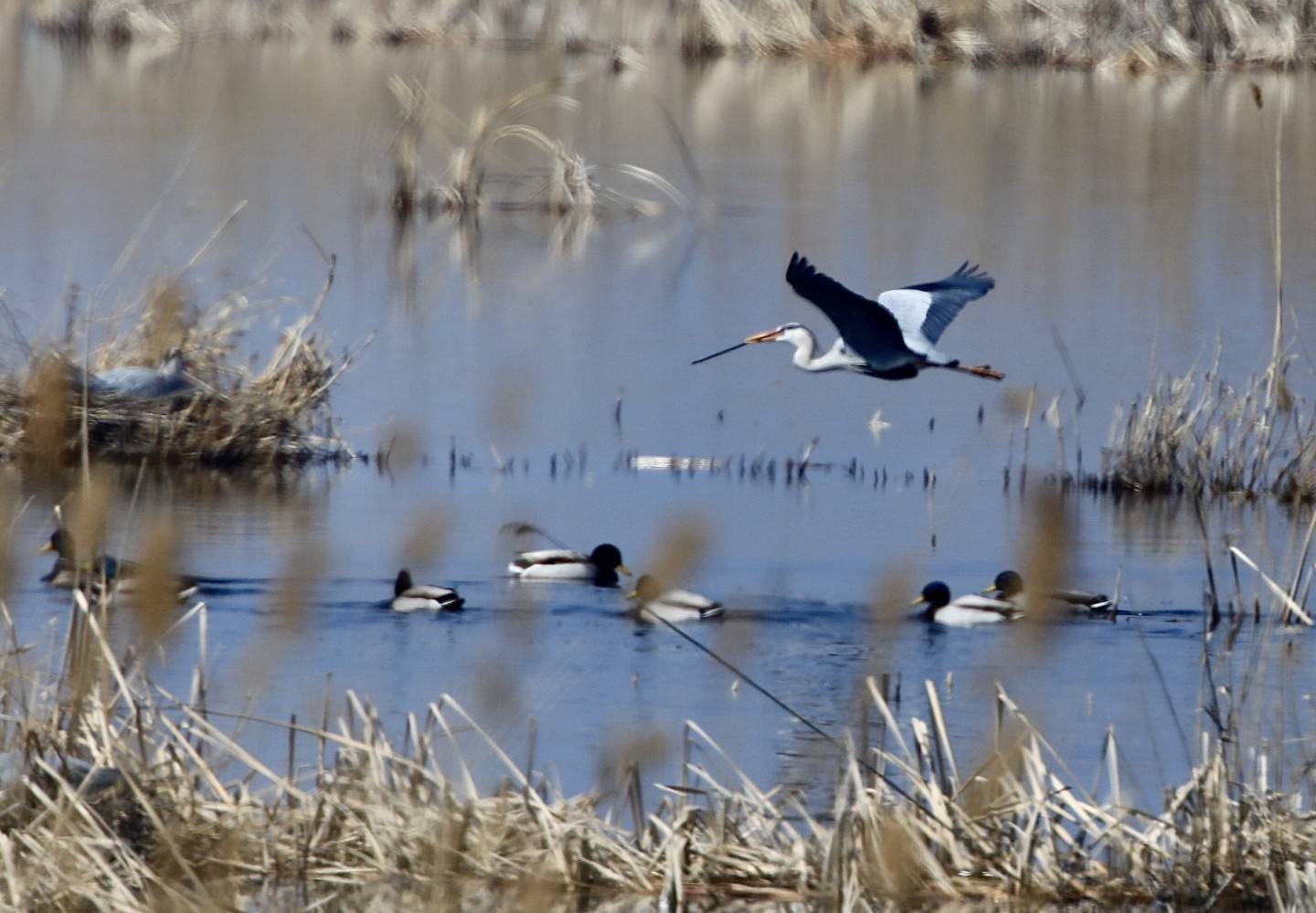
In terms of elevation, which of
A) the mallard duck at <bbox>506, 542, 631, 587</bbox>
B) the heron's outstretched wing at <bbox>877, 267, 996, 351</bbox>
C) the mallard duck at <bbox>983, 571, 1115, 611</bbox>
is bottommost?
the mallard duck at <bbox>983, 571, 1115, 611</bbox>

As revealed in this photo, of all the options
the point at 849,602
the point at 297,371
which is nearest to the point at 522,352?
the point at 297,371

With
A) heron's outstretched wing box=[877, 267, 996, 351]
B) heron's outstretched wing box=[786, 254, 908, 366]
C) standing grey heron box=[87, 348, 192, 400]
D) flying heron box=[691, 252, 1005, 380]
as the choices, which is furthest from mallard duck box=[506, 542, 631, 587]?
standing grey heron box=[87, 348, 192, 400]

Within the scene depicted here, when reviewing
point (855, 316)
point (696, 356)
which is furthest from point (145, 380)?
point (696, 356)

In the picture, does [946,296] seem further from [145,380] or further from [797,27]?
[797,27]

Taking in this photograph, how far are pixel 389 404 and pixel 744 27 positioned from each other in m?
17.5

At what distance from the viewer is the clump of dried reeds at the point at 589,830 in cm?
447

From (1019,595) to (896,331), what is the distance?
50.9 inches

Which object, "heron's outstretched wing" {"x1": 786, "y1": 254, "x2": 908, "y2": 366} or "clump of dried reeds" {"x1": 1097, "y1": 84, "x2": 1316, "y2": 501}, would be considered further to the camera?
"clump of dried reeds" {"x1": 1097, "y1": 84, "x2": 1316, "y2": 501}

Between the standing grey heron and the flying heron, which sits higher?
the flying heron

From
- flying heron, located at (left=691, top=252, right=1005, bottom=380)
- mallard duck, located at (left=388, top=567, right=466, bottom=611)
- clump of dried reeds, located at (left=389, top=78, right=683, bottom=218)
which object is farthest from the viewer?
clump of dried reeds, located at (left=389, top=78, right=683, bottom=218)

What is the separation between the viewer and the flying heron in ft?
27.7

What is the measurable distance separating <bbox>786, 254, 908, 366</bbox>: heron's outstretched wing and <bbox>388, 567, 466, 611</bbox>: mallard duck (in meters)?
1.37

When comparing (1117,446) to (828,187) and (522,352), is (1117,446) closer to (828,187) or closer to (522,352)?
(522,352)

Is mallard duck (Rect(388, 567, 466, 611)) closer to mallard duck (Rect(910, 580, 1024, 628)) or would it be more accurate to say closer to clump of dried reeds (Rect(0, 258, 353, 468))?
mallard duck (Rect(910, 580, 1024, 628))
